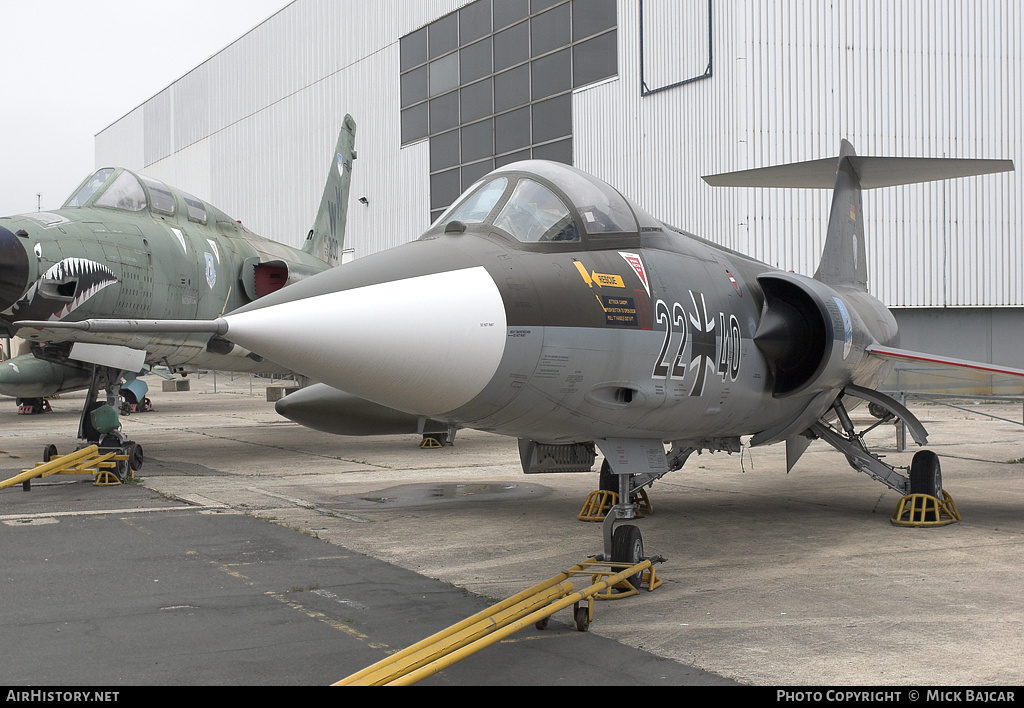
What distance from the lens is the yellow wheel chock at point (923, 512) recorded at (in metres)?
8.07

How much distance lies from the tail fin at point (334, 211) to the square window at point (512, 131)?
7837 millimetres

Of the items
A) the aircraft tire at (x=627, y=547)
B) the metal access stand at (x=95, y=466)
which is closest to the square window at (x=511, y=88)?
the metal access stand at (x=95, y=466)

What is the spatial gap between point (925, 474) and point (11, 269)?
354 inches

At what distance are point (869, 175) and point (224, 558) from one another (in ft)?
25.9

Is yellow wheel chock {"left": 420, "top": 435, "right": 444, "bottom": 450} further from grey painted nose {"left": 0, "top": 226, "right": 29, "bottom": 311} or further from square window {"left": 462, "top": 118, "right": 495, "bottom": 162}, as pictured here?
square window {"left": 462, "top": 118, "right": 495, "bottom": 162}

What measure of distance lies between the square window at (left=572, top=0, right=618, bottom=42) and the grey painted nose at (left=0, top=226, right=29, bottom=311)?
1810 cm

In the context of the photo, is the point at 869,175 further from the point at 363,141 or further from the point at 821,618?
the point at 363,141

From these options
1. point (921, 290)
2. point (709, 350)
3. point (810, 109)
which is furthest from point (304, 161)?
point (709, 350)

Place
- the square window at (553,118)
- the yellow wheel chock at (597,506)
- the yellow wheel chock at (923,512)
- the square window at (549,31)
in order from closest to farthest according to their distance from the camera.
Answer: the yellow wheel chock at (923,512) < the yellow wheel chock at (597,506) < the square window at (549,31) < the square window at (553,118)

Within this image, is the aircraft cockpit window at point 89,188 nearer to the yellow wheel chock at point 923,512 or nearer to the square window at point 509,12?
the yellow wheel chock at point 923,512

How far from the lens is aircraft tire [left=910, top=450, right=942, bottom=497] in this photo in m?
8.12

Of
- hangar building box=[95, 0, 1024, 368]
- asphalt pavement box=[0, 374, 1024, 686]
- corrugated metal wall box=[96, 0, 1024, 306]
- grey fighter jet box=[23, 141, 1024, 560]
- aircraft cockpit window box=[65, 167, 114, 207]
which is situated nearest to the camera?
grey fighter jet box=[23, 141, 1024, 560]

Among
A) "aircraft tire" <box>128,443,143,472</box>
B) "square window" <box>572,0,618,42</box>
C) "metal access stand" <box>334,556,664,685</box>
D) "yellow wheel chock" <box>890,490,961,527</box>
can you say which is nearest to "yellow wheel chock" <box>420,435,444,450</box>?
"aircraft tire" <box>128,443,143,472</box>

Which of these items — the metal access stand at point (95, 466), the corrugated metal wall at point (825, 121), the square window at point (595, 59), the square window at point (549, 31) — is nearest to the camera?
the metal access stand at point (95, 466)
